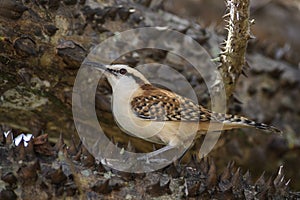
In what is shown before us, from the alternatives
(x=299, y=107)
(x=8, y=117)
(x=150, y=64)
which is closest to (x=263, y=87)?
(x=299, y=107)

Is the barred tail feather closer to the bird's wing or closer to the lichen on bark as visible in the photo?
the bird's wing

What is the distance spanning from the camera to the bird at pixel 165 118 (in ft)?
15.0

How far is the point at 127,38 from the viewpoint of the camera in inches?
220

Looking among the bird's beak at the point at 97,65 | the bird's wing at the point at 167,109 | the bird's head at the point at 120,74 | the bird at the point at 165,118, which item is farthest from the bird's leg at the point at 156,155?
the bird's beak at the point at 97,65

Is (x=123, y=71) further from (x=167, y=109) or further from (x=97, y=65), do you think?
(x=167, y=109)

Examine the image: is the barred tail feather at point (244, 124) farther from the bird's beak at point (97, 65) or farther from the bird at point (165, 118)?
the bird's beak at point (97, 65)

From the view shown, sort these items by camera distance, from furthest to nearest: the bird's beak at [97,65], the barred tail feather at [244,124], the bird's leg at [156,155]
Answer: the bird's beak at [97,65], the barred tail feather at [244,124], the bird's leg at [156,155]

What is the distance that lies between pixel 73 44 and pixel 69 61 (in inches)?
6.4

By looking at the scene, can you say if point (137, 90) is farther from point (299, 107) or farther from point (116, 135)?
point (299, 107)

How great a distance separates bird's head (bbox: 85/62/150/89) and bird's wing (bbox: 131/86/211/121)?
245 mm

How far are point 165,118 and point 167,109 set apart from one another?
0.08 metres

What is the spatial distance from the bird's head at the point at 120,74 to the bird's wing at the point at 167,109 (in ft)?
0.80

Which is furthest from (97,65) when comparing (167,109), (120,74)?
(167,109)

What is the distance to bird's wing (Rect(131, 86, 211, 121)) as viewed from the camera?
457 cm
